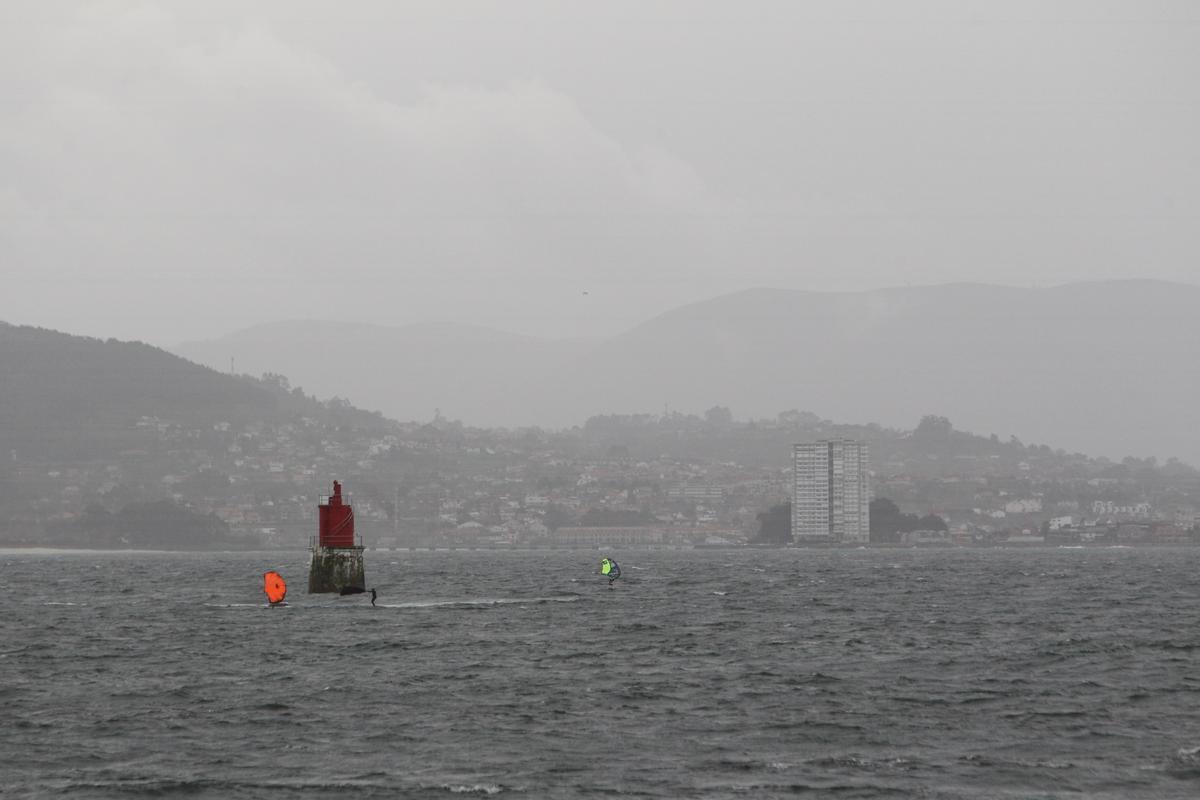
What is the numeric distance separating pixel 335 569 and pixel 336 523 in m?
3.85

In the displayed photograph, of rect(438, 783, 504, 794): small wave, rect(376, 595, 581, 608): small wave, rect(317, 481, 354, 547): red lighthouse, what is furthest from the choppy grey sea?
rect(317, 481, 354, 547): red lighthouse

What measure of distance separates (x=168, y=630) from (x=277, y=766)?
3582 cm

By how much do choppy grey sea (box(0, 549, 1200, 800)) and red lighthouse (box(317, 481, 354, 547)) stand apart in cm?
393

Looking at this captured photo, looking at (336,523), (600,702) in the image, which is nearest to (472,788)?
(600,702)

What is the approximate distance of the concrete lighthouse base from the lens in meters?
83.5

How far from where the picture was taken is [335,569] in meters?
83.8

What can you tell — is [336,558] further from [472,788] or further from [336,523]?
[472,788]

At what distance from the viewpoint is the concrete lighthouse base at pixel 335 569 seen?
8350 cm

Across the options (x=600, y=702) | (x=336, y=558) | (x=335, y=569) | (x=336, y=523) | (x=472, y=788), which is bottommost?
(x=472, y=788)

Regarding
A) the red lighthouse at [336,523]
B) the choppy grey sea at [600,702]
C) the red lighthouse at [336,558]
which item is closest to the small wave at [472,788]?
the choppy grey sea at [600,702]

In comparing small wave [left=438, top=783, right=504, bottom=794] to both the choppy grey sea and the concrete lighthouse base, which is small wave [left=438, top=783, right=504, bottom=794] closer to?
the choppy grey sea

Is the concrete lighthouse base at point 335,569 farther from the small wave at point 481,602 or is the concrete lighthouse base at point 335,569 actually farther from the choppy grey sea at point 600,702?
the choppy grey sea at point 600,702

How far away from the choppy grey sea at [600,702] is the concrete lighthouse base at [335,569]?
13.4ft

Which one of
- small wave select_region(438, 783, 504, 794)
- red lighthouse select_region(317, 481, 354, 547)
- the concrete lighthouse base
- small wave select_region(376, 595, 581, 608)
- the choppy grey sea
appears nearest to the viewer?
small wave select_region(438, 783, 504, 794)
